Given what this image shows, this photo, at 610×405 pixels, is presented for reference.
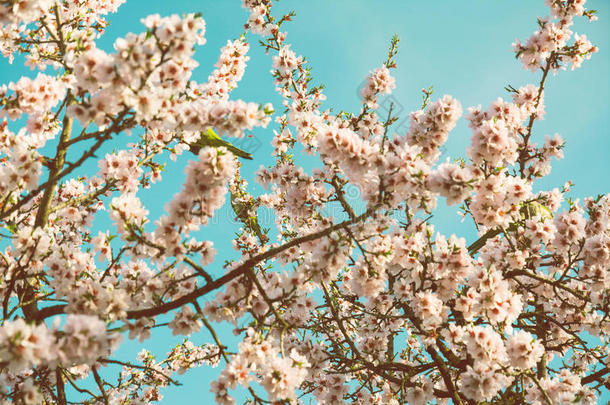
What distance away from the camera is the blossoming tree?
342 cm

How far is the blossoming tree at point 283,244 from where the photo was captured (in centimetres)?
342

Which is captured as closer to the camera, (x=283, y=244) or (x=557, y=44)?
(x=283, y=244)

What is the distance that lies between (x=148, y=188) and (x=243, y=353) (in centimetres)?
341

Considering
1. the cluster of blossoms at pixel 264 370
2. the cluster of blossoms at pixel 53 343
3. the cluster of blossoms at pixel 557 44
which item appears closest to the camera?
the cluster of blossoms at pixel 53 343

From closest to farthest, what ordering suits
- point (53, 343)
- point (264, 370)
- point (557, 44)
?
point (53, 343) < point (264, 370) < point (557, 44)

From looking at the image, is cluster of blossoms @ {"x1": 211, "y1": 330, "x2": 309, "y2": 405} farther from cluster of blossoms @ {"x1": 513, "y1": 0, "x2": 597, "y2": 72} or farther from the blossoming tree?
cluster of blossoms @ {"x1": 513, "y1": 0, "x2": 597, "y2": 72}

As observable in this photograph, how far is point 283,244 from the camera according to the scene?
442 centimetres

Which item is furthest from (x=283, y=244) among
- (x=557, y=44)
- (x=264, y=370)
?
(x=557, y=44)

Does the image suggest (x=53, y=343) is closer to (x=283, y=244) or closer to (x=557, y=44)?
(x=283, y=244)

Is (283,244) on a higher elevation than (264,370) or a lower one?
higher

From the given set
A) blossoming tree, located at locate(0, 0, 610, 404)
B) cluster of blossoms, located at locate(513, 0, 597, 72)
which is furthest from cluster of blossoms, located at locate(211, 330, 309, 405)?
cluster of blossoms, located at locate(513, 0, 597, 72)

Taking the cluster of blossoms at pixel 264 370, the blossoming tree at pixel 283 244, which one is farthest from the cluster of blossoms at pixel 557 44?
the cluster of blossoms at pixel 264 370

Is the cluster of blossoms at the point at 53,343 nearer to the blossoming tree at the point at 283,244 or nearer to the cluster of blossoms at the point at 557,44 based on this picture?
the blossoming tree at the point at 283,244

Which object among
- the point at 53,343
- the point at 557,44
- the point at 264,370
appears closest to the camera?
the point at 53,343
